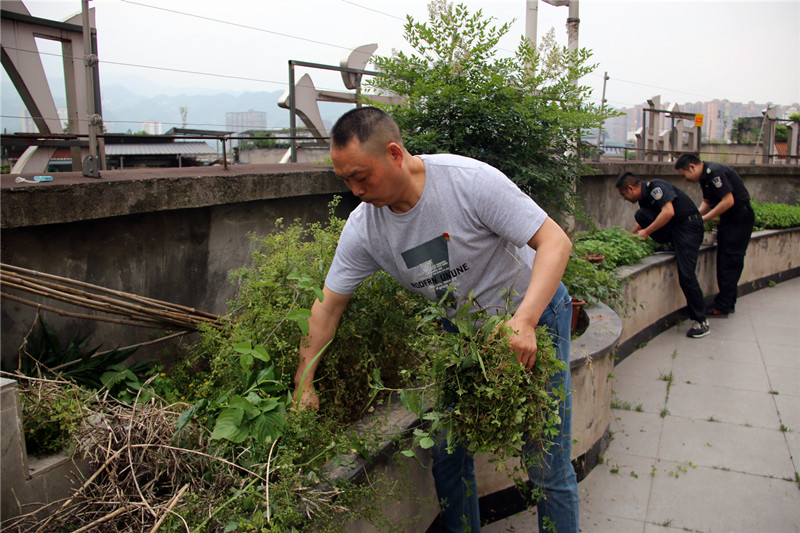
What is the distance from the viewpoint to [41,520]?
6.56 ft

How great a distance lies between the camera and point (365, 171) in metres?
2.08

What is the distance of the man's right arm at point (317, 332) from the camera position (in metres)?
2.43

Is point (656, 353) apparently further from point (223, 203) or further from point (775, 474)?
point (223, 203)

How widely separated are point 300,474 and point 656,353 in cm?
493

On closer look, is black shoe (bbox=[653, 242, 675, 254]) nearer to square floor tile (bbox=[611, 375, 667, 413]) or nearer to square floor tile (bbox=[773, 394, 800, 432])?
square floor tile (bbox=[611, 375, 667, 413])

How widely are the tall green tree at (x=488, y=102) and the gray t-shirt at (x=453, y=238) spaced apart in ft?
6.87

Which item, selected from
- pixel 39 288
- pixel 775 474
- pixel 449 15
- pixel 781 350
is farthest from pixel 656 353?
pixel 39 288

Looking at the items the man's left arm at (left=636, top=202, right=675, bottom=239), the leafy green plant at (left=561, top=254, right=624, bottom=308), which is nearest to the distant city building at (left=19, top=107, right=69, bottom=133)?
the leafy green plant at (left=561, top=254, right=624, bottom=308)

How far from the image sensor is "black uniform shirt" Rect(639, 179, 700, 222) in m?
6.35

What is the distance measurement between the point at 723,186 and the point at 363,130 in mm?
6152

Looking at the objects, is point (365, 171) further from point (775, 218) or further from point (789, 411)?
point (775, 218)

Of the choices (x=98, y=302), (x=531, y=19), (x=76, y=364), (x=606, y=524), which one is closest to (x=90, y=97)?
(x=98, y=302)

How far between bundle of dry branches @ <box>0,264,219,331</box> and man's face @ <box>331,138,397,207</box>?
137 cm

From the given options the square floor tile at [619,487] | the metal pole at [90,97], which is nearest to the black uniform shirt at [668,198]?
the square floor tile at [619,487]
